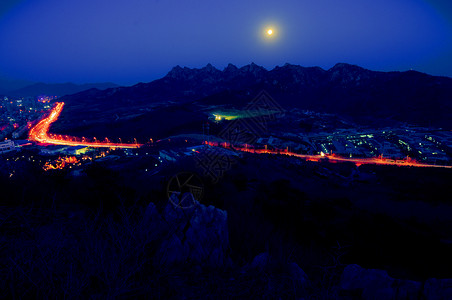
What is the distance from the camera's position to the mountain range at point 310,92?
71188mm

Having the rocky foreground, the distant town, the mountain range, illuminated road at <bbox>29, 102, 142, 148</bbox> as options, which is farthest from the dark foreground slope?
the mountain range

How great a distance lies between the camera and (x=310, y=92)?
100 metres

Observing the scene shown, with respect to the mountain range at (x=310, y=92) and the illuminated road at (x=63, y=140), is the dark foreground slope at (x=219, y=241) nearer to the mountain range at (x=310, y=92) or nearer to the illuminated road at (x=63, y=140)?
the illuminated road at (x=63, y=140)

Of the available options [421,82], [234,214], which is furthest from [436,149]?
[421,82]

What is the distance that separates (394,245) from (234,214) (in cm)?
650

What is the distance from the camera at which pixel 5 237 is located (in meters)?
3.21

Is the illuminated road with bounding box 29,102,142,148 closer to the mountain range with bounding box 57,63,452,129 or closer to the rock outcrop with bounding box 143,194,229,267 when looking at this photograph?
the mountain range with bounding box 57,63,452,129

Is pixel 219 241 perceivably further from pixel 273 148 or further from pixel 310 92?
pixel 310 92

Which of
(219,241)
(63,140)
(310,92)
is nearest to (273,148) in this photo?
(219,241)

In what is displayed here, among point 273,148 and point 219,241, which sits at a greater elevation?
point 219,241

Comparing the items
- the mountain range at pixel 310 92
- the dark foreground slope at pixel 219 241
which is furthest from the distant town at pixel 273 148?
the mountain range at pixel 310 92

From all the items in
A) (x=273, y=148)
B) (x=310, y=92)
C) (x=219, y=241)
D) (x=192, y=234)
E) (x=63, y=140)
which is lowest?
(x=273, y=148)

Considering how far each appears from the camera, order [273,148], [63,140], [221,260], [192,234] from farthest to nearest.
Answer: [63,140] < [273,148] < [192,234] < [221,260]

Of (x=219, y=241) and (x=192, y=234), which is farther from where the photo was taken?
(x=219, y=241)
